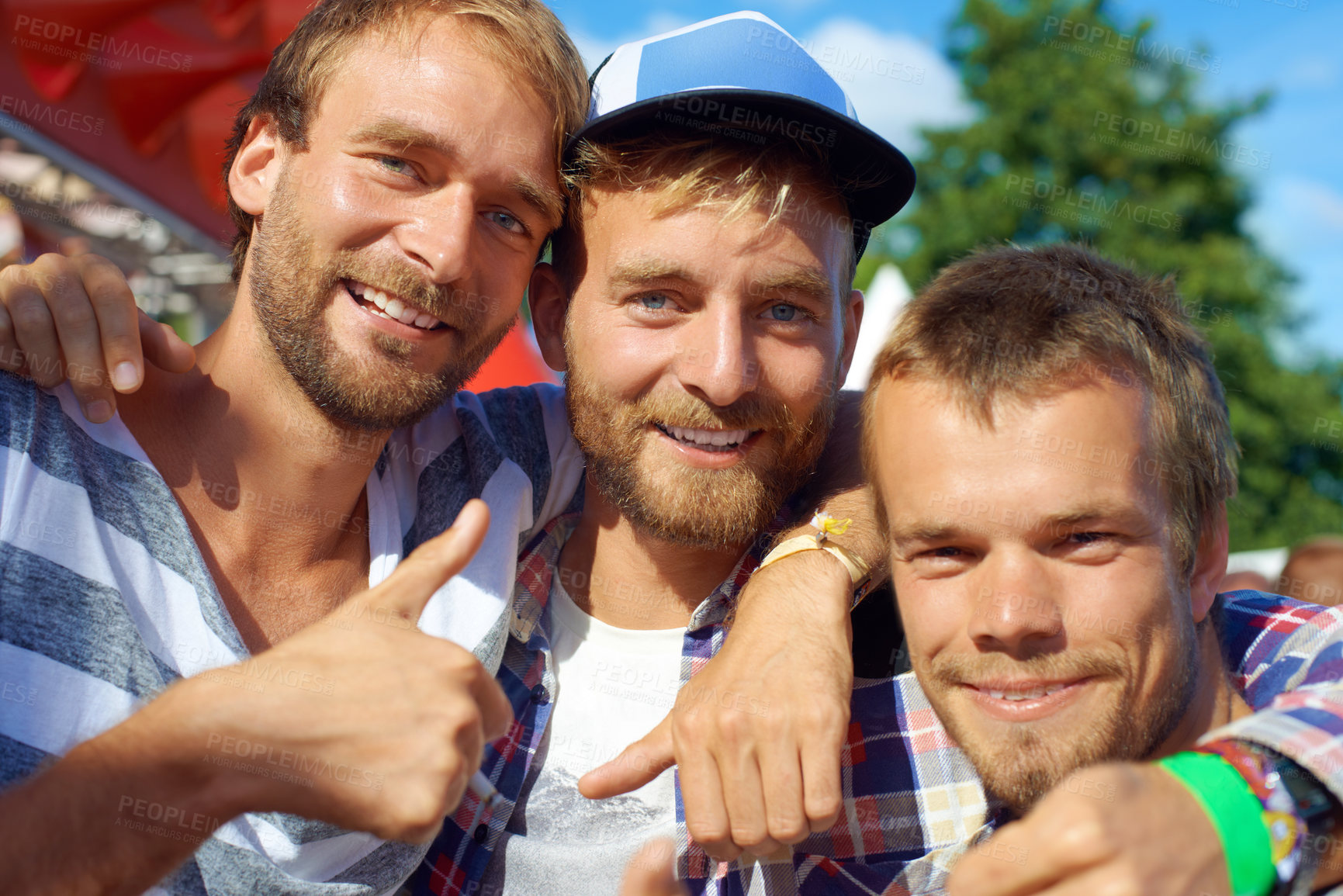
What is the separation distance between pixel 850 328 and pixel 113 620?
6.45ft

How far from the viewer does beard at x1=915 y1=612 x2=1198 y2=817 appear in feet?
5.77

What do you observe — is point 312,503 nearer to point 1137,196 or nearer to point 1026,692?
point 1026,692

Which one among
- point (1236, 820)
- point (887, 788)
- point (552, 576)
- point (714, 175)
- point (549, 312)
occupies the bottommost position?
point (887, 788)

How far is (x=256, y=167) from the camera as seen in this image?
268cm

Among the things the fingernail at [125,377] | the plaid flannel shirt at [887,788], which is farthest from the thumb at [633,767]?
the fingernail at [125,377]

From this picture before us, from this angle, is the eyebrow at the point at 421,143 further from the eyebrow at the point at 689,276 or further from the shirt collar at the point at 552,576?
the shirt collar at the point at 552,576

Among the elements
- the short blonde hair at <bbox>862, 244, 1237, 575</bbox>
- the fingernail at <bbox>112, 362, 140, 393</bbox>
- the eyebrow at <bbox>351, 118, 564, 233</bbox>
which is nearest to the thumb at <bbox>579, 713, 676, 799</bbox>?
the short blonde hair at <bbox>862, 244, 1237, 575</bbox>

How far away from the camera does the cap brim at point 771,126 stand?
2336mm

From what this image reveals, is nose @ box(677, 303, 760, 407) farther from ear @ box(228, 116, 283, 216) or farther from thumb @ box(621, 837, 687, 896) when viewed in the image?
ear @ box(228, 116, 283, 216)

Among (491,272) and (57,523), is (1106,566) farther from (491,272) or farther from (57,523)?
(57,523)

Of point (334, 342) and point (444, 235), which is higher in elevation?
point (444, 235)

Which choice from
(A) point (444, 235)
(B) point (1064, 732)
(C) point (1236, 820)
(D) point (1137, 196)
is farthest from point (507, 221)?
(D) point (1137, 196)

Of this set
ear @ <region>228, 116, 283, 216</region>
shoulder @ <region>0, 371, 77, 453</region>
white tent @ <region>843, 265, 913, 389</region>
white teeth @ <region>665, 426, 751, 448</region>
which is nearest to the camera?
shoulder @ <region>0, 371, 77, 453</region>

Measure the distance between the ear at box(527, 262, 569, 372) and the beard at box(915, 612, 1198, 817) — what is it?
1437 millimetres
